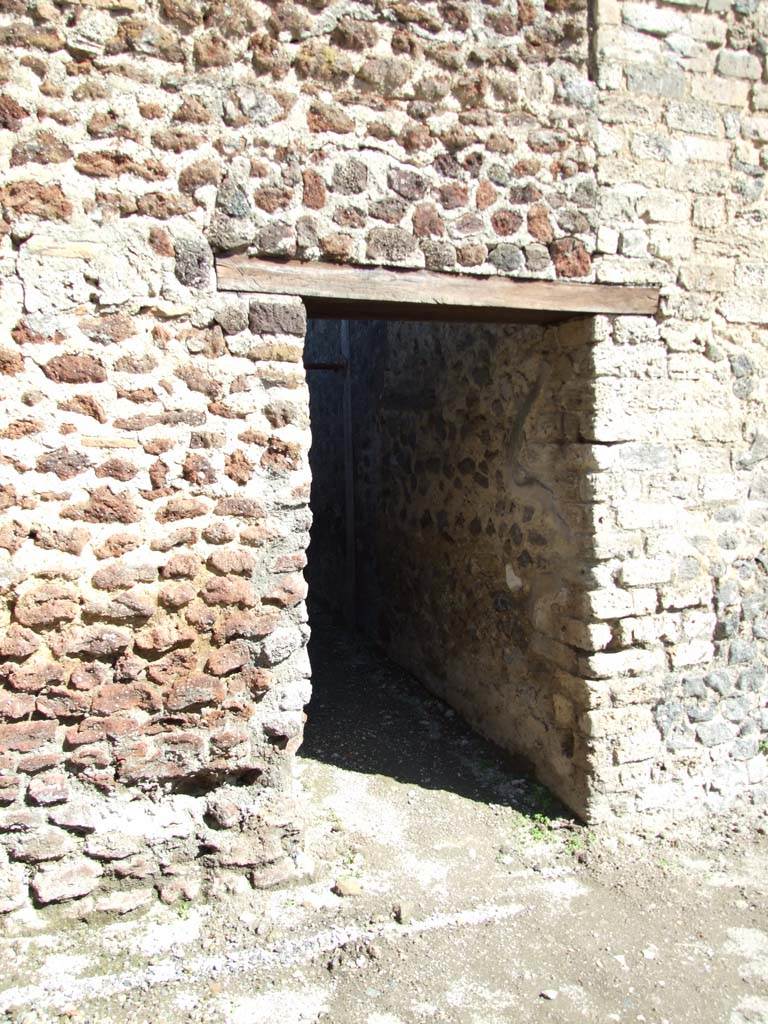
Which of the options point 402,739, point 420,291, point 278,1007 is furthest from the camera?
point 402,739

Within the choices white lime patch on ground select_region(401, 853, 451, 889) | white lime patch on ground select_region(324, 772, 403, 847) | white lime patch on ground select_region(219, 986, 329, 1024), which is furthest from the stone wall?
white lime patch on ground select_region(219, 986, 329, 1024)

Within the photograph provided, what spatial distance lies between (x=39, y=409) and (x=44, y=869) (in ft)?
5.28

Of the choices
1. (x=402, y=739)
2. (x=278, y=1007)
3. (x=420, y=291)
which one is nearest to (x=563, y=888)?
(x=278, y=1007)

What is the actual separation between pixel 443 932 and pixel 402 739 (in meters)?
1.58

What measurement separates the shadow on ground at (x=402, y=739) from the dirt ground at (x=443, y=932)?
0.17 ft

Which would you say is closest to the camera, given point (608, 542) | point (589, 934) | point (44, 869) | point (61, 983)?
point (61, 983)

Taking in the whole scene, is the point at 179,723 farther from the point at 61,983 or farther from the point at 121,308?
the point at 121,308

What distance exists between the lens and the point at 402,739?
464 cm

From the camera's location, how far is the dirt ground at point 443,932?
2705 millimetres

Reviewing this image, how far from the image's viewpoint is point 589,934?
10.2ft

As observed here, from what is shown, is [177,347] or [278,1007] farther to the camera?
[177,347]

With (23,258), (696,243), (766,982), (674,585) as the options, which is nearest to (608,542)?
(674,585)

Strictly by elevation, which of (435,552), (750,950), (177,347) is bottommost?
(750,950)

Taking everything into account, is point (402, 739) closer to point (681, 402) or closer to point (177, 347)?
point (681, 402)
